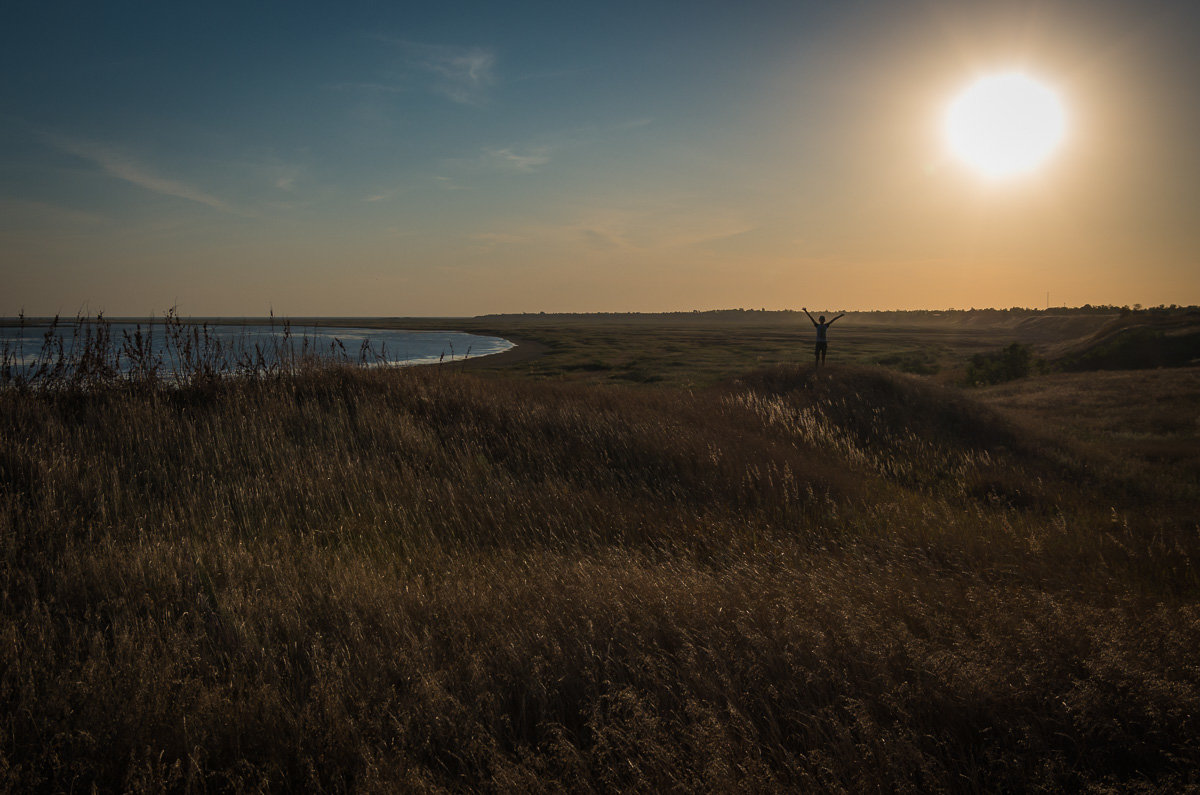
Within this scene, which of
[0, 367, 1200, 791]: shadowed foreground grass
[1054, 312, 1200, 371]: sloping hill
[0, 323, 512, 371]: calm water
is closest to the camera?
[0, 367, 1200, 791]: shadowed foreground grass

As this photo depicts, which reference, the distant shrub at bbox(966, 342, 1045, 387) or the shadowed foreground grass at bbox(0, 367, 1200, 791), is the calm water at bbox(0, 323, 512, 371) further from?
the distant shrub at bbox(966, 342, 1045, 387)

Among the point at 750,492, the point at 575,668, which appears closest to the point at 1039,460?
the point at 750,492

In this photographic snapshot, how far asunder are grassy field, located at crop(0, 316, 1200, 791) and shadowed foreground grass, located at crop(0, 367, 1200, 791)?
20mm

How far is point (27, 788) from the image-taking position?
228 cm

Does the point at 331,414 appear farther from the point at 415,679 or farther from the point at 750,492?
the point at 415,679

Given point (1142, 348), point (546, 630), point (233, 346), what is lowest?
point (546, 630)

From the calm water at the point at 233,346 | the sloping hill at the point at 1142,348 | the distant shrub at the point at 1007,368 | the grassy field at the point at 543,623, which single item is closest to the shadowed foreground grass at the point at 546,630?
the grassy field at the point at 543,623

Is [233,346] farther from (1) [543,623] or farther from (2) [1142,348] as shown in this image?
(2) [1142,348]

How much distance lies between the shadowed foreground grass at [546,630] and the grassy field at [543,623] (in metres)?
0.02

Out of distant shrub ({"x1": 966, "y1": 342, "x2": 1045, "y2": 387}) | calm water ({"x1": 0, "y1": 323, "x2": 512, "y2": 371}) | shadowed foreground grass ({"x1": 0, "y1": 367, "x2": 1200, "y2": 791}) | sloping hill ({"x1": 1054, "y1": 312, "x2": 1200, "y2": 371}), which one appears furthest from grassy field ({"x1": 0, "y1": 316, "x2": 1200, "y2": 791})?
sloping hill ({"x1": 1054, "y1": 312, "x2": 1200, "y2": 371})

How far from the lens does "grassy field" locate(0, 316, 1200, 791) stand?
243cm

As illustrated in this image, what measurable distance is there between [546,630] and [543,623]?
39 millimetres

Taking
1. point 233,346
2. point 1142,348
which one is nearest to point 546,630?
point 233,346

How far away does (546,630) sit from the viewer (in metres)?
3.30
